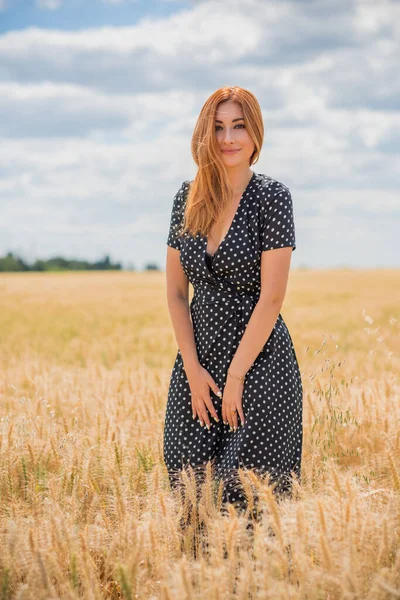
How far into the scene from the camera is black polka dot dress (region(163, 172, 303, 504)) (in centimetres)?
305

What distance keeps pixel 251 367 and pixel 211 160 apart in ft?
3.00

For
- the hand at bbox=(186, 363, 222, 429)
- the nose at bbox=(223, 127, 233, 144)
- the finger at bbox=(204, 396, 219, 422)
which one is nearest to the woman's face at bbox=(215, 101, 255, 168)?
the nose at bbox=(223, 127, 233, 144)

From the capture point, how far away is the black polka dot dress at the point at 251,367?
305cm

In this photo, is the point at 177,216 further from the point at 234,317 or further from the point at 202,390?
the point at 202,390

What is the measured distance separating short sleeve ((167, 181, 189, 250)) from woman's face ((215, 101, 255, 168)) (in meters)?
0.30

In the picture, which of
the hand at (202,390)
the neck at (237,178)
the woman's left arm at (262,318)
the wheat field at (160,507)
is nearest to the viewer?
the wheat field at (160,507)

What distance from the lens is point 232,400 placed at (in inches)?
120

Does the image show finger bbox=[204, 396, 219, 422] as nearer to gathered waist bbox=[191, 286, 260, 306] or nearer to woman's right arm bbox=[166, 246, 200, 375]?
woman's right arm bbox=[166, 246, 200, 375]

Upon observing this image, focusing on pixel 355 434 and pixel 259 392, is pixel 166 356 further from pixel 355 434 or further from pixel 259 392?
pixel 259 392

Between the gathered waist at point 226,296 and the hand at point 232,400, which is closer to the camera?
the hand at point 232,400

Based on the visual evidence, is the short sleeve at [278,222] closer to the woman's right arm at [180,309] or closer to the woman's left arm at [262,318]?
the woman's left arm at [262,318]

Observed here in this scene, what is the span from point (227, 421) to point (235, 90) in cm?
142

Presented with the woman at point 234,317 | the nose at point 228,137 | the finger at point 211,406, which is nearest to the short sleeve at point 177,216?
the woman at point 234,317

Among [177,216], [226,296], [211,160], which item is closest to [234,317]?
[226,296]
